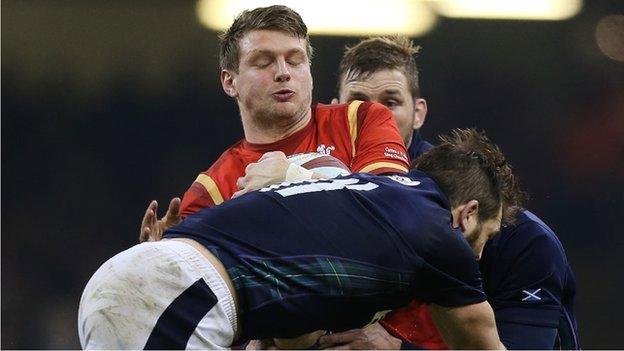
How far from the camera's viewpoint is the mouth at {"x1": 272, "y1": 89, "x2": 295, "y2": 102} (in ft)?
14.1

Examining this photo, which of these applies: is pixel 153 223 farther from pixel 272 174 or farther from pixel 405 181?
pixel 405 181

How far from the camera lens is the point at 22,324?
712 centimetres

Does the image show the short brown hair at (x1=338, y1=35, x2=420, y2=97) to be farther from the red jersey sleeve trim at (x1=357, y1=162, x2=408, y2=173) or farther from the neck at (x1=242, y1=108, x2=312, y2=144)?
the red jersey sleeve trim at (x1=357, y1=162, x2=408, y2=173)

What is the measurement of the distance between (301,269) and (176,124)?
13.6ft

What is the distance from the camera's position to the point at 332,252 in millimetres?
3266

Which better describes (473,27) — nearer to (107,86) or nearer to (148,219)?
Result: (107,86)

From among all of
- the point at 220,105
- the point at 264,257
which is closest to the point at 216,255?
the point at 264,257

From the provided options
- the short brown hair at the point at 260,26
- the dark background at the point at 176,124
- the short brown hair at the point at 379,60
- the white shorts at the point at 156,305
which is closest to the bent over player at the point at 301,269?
the white shorts at the point at 156,305

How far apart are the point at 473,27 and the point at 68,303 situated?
3.10 m

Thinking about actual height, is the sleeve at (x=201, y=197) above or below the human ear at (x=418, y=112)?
below

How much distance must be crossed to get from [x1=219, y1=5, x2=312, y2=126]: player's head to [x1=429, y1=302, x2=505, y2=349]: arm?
1168 millimetres

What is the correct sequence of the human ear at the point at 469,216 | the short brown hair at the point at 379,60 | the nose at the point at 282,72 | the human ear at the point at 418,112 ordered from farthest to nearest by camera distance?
the human ear at the point at 418,112
the short brown hair at the point at 379,60
the nose at the point at 282,72
the human ear at the point at 469,216

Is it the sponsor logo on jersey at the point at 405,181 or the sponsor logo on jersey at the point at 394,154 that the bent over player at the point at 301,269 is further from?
the sponsor logo on jersey at the point at 394,154

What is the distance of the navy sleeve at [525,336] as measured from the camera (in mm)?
4195
